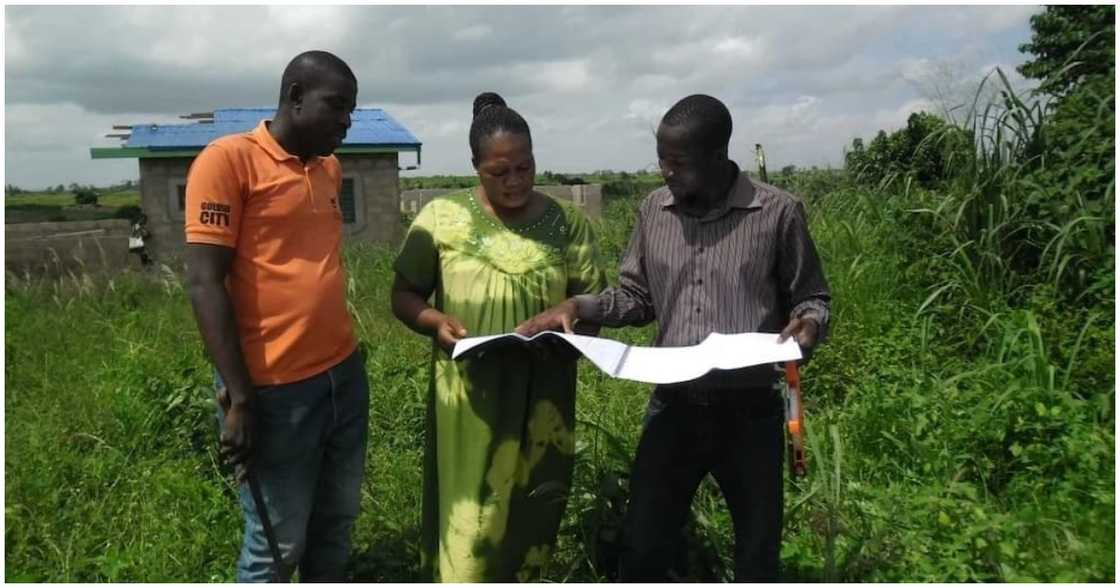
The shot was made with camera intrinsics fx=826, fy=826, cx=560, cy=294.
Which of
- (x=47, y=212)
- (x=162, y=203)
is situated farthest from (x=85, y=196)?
(x=162, y=203)

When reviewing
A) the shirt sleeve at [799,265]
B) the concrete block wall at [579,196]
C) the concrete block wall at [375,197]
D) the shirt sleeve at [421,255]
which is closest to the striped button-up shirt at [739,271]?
the shirt sleeve at [799,265]

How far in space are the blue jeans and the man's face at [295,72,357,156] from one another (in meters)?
0.63

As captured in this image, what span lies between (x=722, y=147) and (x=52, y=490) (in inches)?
122

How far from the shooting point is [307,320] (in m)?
2.20

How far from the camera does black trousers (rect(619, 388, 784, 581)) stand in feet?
7.00

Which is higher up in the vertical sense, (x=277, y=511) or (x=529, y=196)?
(x=529, y=196)

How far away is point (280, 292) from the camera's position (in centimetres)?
215

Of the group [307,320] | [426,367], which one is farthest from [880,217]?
[307,320]

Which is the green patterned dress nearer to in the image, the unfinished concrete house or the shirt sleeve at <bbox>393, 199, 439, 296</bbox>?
the shirt sleeve at <bbox>393, 199, 439, 296</bbox>

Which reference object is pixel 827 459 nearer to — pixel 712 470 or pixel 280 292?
pixel 712 470

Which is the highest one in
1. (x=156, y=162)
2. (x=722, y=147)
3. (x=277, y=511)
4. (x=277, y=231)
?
(x=156, y=162)

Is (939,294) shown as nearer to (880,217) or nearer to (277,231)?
(880,217)

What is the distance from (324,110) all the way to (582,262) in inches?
32.4

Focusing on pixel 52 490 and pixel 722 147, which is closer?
pixel 722 147
